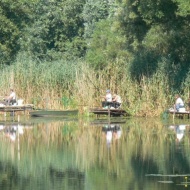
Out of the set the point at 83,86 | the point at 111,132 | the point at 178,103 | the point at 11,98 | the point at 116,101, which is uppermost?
the point at 83,86

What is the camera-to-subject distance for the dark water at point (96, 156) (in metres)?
17.2

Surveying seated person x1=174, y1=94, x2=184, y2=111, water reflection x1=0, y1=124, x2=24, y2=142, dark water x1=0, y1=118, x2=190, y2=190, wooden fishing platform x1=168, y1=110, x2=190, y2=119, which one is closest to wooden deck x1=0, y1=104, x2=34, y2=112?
water reflection x1=0, y1=124, x2=24, y2=142

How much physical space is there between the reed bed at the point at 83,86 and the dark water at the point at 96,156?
5.25 m

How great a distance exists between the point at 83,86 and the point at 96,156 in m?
21.2

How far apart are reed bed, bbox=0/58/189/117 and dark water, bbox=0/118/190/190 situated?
5.25 m

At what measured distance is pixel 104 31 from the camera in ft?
183

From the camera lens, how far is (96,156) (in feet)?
74.5

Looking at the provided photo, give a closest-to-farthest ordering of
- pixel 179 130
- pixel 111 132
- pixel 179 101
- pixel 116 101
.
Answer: pixel 111 132, pixel 179 130, pixel 179 101, pixel 116 101

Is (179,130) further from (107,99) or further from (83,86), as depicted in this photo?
(83,86)

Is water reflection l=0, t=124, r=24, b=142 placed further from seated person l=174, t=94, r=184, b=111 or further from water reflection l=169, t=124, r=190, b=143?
seated person l=174, t=94, r=184, b=111

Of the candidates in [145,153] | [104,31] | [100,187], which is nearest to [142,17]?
[104,31]

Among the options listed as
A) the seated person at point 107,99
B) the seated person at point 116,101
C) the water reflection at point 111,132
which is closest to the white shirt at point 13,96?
the seated person at point 107,99

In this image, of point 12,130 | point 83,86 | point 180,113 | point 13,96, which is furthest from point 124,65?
point 12,130

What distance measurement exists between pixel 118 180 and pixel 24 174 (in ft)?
7.71
